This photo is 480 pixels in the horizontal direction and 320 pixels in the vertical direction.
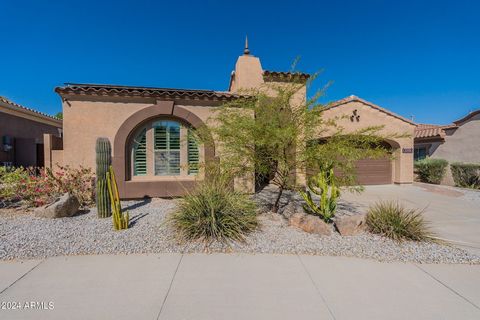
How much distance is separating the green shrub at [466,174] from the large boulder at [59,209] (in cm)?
1832

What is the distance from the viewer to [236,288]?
3.11 metres

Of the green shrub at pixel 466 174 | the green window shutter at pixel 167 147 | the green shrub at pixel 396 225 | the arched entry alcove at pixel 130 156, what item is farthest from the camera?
the green shrub at pixel 466 174

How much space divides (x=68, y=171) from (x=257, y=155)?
6924mm

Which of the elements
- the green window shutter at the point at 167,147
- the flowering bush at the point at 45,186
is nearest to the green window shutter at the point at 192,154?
the green window shutter at the point at 167,147

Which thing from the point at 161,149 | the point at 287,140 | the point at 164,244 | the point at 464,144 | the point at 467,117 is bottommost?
the point at 164,244

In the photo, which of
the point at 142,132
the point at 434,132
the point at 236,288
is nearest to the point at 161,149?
the point at 142,132

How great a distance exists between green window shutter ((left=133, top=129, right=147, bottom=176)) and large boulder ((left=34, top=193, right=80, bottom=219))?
238 cm

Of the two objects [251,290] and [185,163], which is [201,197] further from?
[185,163]

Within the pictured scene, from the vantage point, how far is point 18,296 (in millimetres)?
2912

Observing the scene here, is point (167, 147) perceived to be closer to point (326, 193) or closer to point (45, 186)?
point (45, 186)

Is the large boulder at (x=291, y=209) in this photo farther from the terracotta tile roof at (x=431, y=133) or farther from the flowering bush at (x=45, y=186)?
the terracotta tile roof at (x=431, y=133)

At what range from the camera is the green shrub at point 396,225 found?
15.3 feet

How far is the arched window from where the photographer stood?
8.20m

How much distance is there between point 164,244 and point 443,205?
34.3 feet
